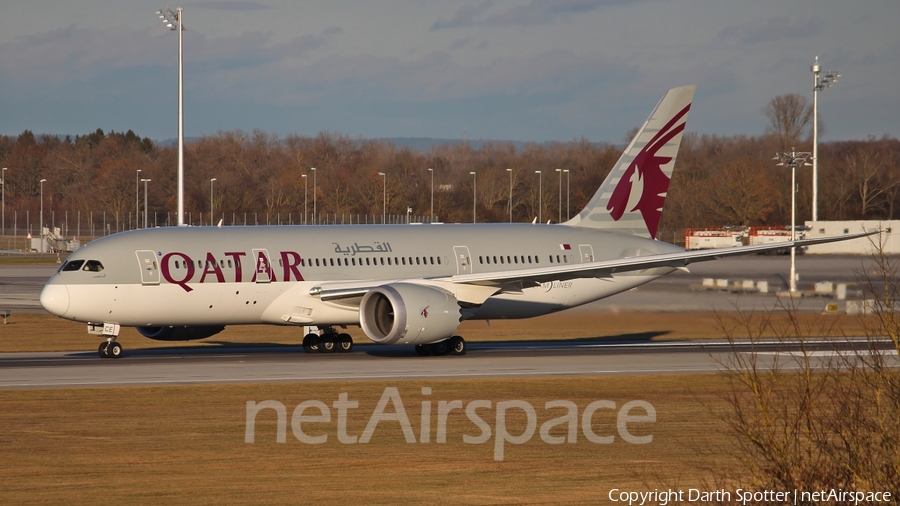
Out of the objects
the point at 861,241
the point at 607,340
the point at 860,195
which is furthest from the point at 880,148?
the point at 607,340

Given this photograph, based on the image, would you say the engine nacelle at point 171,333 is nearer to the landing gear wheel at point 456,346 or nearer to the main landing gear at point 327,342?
the main landing gear at point 327,342

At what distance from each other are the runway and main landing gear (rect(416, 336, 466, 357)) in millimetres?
366

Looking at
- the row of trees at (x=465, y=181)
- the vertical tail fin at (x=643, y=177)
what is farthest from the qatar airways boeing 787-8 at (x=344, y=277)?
the row of trees at (x=465, y=181)

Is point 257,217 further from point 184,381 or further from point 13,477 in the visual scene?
point 13,477

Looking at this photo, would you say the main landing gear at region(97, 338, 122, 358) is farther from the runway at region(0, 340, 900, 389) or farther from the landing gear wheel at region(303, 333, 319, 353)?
the landing gear wheel at region(303, 333, 319, 353)

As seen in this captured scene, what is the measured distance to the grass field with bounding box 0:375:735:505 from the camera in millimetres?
14586

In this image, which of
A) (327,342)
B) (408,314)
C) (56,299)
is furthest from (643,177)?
(56,299)

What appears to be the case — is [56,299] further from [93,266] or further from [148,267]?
[148,267]

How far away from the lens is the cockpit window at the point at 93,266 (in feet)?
102

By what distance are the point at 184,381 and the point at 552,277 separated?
11834 mm

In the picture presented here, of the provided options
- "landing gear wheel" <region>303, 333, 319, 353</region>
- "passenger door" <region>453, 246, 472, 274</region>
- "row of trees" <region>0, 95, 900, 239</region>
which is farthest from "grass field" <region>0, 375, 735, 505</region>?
"row of trees" <region>0, 95, 900, 239</region>

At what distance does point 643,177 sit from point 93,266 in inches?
761

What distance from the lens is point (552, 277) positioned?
32875 mm

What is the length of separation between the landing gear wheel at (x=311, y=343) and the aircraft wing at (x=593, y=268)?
198 inches
